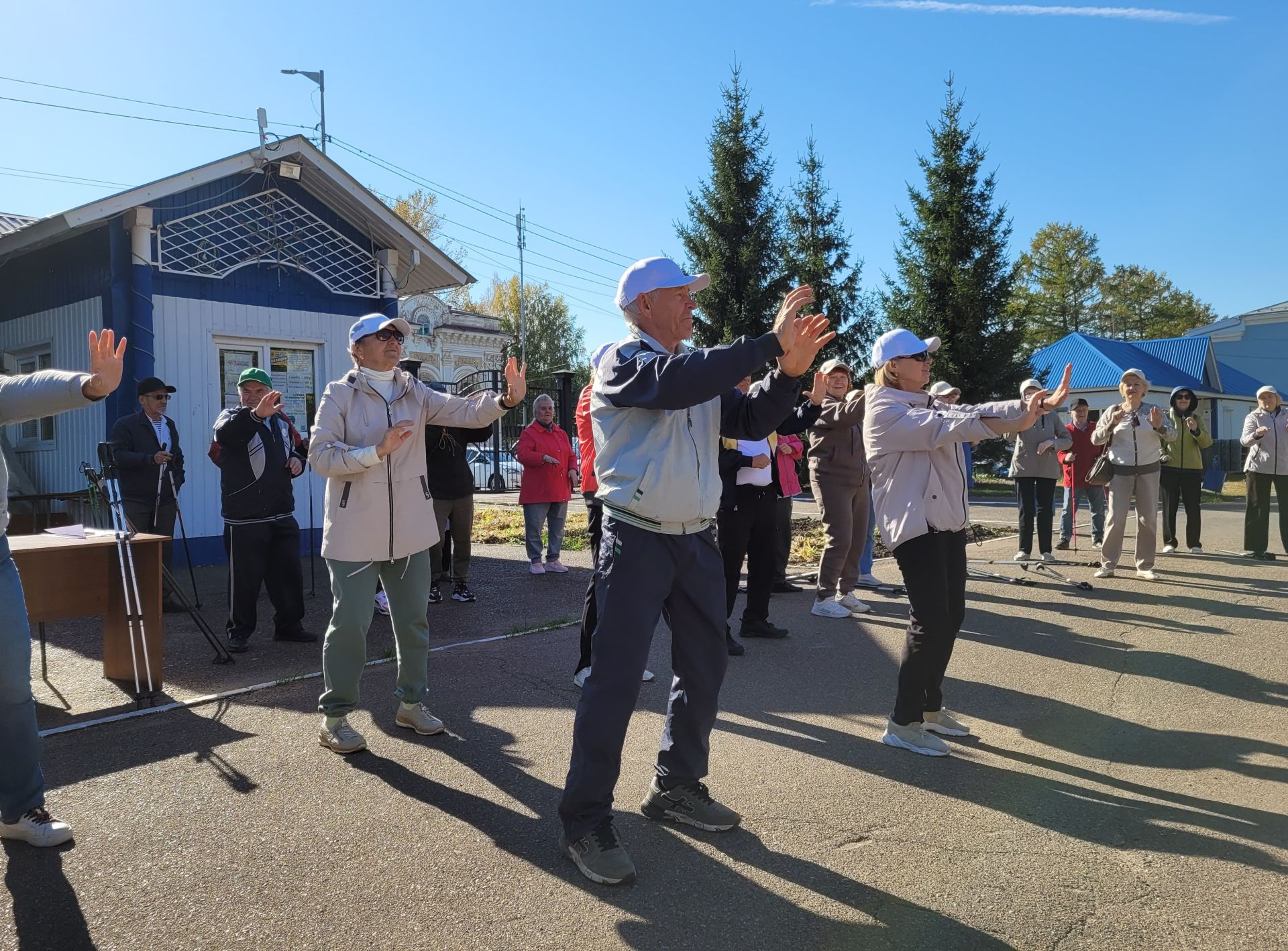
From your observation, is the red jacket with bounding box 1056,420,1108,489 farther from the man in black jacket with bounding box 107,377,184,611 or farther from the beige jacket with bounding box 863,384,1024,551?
the man in black jacket with bounding box 107,377,184,611

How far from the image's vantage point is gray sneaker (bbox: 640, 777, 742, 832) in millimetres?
3572

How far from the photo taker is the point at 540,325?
191 ft

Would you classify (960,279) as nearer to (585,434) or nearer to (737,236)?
(737,236)

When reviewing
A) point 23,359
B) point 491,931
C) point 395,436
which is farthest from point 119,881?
point 23,359

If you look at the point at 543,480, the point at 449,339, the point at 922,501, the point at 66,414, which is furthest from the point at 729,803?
the point at 449,339

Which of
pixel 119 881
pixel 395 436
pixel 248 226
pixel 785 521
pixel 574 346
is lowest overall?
pixel 119 881

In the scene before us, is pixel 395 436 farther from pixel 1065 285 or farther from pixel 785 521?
pixel 1065 285

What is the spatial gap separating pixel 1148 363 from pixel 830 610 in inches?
1482

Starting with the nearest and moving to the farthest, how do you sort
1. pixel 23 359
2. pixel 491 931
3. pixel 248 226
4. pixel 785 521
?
1. pixel 491 931
2. pixel 785 521
3. pixel 248 226
4. pixel 23 359

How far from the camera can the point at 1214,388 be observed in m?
41.3

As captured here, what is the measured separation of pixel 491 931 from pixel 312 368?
10.6m

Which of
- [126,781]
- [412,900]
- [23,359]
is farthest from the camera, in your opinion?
[23,359]

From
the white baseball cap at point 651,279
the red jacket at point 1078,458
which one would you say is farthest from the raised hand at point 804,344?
the red jacket at point 1078,458

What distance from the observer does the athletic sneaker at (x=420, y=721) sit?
4.72 meters
